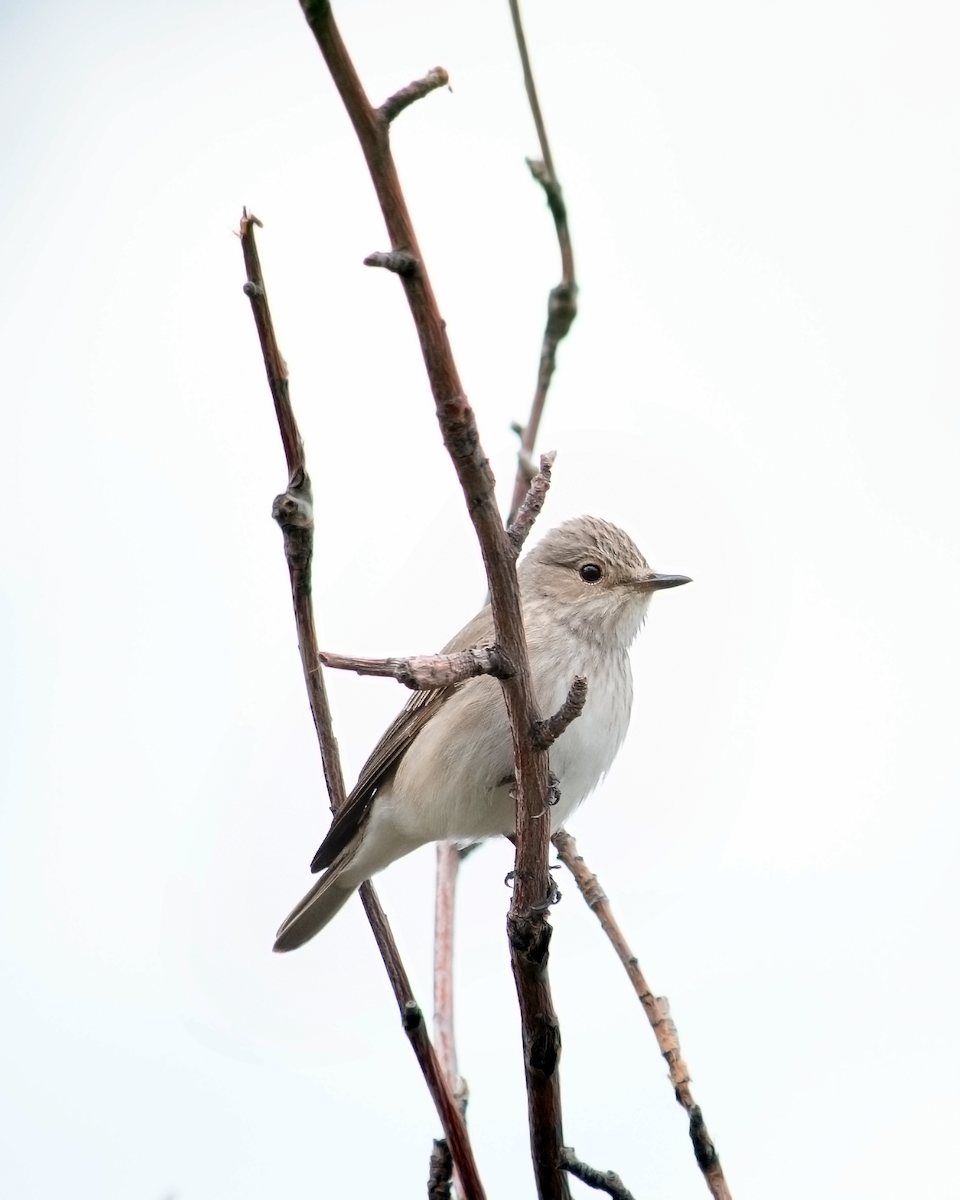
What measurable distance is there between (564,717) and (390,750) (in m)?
2.55

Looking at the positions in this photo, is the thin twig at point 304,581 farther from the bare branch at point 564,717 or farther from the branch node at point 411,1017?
the bare branch at point 564,717

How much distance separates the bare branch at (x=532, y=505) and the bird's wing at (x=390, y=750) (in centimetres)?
217

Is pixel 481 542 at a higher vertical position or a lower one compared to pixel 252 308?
lower

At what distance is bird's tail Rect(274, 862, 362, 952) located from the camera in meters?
5.04

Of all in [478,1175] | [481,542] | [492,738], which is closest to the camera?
[481,542]

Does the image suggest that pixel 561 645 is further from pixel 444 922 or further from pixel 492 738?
pixel 444 922

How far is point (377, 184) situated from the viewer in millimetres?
1531

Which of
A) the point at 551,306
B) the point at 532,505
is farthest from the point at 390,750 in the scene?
the point at 532,505

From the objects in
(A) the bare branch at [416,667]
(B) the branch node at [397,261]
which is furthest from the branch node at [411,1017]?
(B) the branch node at [397,261]

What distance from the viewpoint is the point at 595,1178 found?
2488 mm

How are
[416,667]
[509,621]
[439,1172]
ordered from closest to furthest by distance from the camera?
1. [416,667]
2. [509,621]
3. [439,1172]

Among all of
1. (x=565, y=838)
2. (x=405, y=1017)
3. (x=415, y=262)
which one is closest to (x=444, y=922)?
(x=565, y=838)

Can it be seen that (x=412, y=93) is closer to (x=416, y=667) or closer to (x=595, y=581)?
(x=416, y=667)

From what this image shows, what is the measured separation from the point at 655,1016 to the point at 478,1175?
0.64 metres
